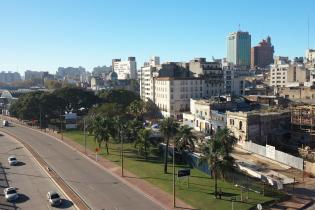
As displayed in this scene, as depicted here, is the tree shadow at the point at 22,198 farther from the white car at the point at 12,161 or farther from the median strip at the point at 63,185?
the white car at the point at 12,161

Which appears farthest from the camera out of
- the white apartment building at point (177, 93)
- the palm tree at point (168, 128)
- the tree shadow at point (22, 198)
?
the white apartment building at point (177, 93)

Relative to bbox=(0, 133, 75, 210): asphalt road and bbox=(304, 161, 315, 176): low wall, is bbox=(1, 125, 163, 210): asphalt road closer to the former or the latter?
bbox=(0, 133, 75, 210): asphalt road

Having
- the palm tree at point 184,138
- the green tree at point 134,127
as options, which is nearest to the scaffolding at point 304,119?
the palm tree at point 184,138

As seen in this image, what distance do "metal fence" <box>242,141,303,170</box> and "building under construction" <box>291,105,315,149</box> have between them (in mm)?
14237

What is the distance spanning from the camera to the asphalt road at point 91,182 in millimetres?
52688

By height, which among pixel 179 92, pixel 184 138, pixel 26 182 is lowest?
pixel 26 182

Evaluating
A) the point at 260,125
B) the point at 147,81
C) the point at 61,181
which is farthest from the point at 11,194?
the point at 147,81

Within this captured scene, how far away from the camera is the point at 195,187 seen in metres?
58.8

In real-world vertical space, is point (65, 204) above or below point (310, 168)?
below

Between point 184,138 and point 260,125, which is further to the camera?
point 260,125

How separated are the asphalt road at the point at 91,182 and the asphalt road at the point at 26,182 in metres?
3.11

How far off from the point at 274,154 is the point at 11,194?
51.5m

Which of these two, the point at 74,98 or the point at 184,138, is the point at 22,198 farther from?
the point at 74,98

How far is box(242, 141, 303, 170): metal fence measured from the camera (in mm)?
72062
